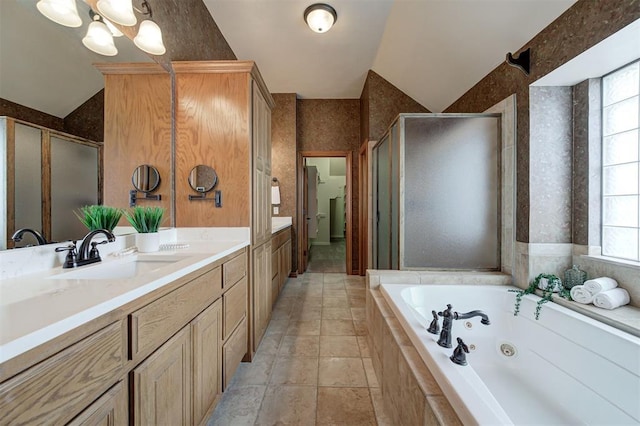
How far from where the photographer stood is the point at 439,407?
2.60 ft

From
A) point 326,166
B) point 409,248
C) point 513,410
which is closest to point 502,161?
Result: point 409,248

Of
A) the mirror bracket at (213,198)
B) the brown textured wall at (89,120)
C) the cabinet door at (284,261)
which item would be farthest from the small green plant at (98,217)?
the cabinet door at (284,261)

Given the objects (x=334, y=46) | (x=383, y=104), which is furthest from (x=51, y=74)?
(x=383, y=104)

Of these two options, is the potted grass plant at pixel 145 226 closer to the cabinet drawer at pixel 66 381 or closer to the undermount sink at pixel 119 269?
the undermount sink at pixel 119 269

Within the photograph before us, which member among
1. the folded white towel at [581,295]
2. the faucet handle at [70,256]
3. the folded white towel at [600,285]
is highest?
the faucet handle at [70,256]

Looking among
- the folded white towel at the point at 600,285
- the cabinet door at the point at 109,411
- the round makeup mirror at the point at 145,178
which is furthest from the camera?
the round makeup mirror at the point at 145,178

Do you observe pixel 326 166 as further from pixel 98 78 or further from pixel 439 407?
pixel 439 407

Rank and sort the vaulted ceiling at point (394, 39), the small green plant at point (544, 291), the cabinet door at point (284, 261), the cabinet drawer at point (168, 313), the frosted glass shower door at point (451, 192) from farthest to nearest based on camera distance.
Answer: the cabinet door at point (284, 261), the frosted glass shower door at point (451, 192), the vaulted ceiling at point (394, 39), the small green plant at point (544, 291), the cabinet drawer at point (168, 313)

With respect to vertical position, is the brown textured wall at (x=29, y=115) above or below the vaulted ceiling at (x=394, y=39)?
below

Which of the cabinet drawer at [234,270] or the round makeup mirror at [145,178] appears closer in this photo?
the cabinet drawer at [234,270]

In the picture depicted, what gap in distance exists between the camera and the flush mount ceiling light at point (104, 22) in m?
1.05

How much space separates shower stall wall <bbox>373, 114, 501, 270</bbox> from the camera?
1888 mm

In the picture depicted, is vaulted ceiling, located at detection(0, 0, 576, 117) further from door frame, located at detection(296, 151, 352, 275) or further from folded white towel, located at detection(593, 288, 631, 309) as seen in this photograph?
folded white towel, located at detection(593, 288, 631, 309)

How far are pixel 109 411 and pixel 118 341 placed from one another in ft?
0.58
